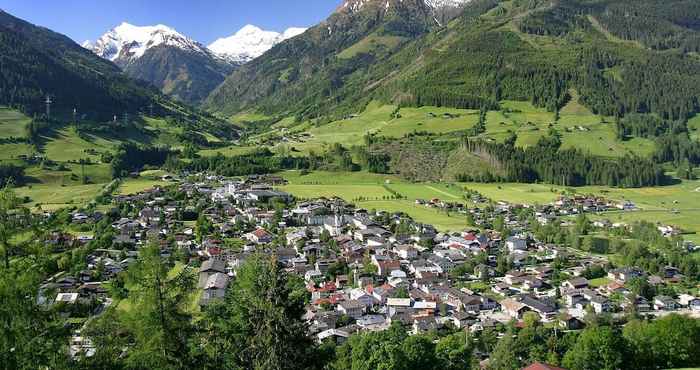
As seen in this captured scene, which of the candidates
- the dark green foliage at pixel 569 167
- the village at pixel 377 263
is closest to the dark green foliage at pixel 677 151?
the dark green foliage at pixel 569 167

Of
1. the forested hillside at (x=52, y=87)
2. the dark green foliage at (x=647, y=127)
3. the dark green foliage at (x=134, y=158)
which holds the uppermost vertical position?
the forested hillside at (x=52, y=87)

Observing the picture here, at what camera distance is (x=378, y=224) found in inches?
2945

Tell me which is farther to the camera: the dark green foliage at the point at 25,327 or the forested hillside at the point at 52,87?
the forested hillside at the point at 52,87

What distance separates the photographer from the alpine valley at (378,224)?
51.2 ft

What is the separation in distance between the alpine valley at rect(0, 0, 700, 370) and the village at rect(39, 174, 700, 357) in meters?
0.34

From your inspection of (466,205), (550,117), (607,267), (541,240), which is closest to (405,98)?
(550,117)

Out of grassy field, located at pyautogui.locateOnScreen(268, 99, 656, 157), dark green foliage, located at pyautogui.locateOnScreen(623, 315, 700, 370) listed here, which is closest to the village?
dark green foliage, located at pyautogui.locateOnScreen(623, 315, 700, 370)

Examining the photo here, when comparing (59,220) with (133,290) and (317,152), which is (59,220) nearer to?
(133,290)

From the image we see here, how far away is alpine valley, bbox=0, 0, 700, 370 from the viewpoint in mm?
15602

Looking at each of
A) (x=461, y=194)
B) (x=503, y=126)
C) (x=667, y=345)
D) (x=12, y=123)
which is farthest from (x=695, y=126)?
(x=12, y=123)

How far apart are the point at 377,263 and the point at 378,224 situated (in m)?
17.6

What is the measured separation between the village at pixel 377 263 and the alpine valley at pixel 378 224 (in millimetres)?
A: 335

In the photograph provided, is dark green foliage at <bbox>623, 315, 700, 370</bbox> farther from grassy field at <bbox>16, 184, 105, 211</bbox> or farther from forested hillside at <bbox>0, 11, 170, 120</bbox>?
forested hillside at <bbox>0, 11, 170, 120</bbox>

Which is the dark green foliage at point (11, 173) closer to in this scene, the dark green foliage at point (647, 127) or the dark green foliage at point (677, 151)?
the dark green foliage at point (677, 151)
